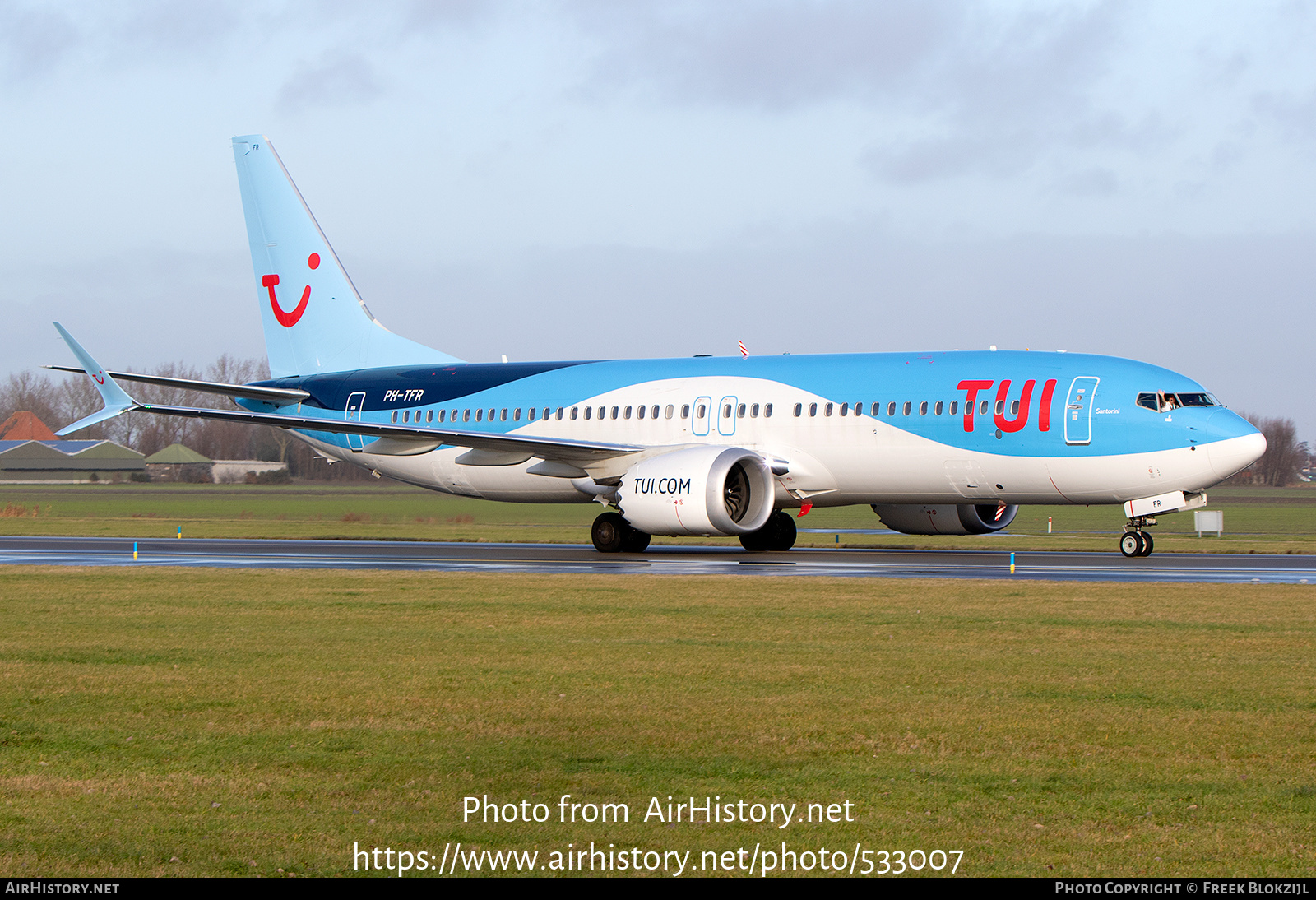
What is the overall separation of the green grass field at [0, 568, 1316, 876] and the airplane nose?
8906mm

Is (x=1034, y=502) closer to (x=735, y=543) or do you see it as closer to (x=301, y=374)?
(x=735, y=543)

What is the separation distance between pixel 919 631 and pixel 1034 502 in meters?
14.2

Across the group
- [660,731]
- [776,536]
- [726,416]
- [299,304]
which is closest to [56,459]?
[299,304]

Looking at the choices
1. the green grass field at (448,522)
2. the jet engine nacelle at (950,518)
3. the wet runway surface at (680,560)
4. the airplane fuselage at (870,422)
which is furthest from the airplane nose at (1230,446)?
the green grass field at (448,522)

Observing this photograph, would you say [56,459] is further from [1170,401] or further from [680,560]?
[1170,401]

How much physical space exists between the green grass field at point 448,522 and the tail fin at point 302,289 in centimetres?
474

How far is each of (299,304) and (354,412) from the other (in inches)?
154

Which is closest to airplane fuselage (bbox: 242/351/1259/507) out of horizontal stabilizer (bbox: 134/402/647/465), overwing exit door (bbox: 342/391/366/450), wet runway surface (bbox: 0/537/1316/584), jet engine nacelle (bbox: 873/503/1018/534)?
overwing exit door (bbox: 342/391/366/450)

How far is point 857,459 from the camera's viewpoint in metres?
27.1

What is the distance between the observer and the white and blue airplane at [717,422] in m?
25.3

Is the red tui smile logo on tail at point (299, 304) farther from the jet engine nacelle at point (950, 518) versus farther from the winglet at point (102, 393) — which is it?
the jet engine nacelle at point (950, 518)

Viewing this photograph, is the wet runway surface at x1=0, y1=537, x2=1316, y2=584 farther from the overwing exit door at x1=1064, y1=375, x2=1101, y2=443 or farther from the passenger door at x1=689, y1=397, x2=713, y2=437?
the passenger door at x1=689, y1=397, x2=713, y2=437

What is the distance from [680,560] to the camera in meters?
26.3
